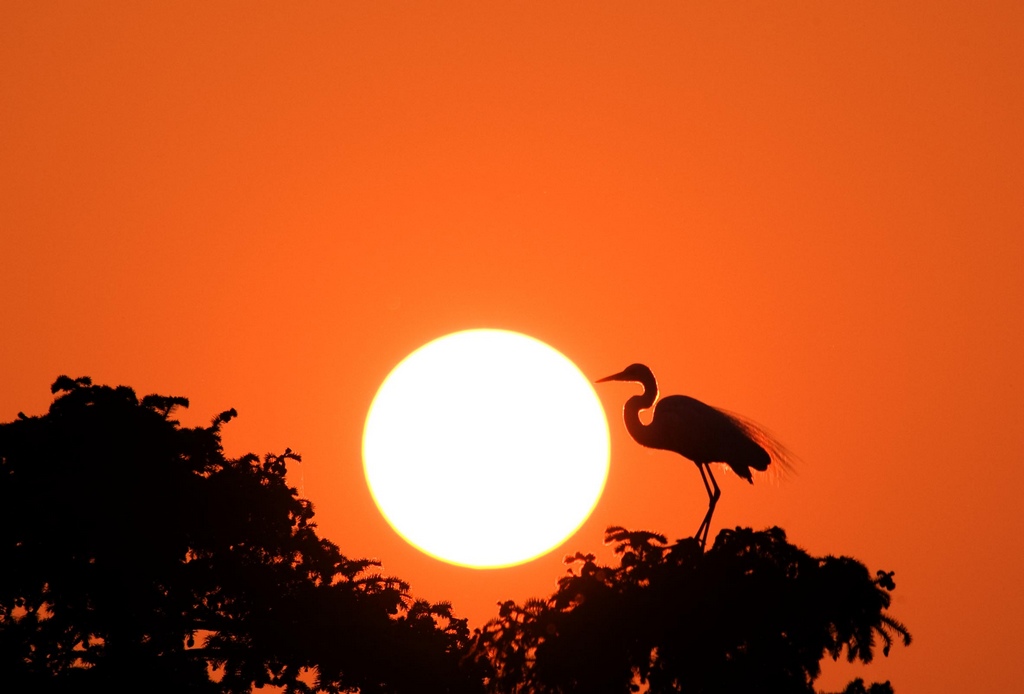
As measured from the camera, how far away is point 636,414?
2323 centimetres

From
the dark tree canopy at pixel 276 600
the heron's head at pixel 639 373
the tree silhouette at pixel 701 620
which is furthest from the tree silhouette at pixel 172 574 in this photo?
the heron's head at pixel 639 373

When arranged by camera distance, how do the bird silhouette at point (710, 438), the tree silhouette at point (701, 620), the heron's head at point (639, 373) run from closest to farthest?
the tree silhouette at point (701, 620) < the bird silhouette at point (710, 438) < the heron's head at point (639, 373)

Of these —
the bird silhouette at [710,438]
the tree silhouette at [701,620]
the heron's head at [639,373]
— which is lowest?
the tree silhouette at [701,620]

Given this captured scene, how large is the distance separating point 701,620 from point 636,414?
8.41 meters

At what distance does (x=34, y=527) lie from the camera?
17797 millimetres

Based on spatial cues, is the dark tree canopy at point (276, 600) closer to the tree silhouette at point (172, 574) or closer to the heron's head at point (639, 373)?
the tree silhouette at point (172, 574)

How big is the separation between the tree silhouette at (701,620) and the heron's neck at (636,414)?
21.7 ft

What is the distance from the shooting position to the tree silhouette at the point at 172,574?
58.6 feet

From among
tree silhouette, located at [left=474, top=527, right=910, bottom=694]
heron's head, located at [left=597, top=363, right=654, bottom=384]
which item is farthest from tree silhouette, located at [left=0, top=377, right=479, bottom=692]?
heron's head, located at [left=597, top=363, right=654, bottom=384]

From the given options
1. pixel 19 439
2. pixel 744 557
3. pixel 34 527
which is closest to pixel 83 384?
pixel 19 439

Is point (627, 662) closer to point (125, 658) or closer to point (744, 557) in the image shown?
point (744, 557)

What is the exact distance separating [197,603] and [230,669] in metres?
1.20

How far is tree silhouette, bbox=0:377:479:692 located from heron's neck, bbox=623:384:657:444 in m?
5.00

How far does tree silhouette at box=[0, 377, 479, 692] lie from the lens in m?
17.9
